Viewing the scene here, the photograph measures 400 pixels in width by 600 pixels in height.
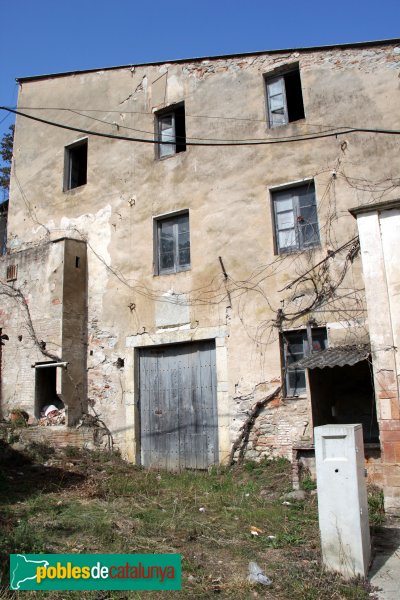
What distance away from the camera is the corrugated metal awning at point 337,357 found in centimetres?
768

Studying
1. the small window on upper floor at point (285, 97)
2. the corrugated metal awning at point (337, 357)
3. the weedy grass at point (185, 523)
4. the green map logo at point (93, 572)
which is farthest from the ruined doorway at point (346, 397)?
the small window on upper floor at point (285, 97)

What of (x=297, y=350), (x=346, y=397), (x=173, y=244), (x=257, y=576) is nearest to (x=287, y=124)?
(x=173, y=244)

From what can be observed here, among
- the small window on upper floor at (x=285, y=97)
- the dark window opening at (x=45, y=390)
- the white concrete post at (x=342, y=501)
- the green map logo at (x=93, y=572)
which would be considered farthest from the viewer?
the dark window opening at (x=45, y=390)

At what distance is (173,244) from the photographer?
37.9 ft

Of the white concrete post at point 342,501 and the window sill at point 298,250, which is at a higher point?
the window sill at point 298,250

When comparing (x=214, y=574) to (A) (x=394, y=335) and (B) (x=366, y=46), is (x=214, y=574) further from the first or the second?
(B) (x=366, y=46)

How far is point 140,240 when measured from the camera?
1186 cm

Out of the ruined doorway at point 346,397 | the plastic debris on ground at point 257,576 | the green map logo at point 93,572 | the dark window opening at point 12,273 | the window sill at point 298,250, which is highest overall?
the dark window opening at point 12,273

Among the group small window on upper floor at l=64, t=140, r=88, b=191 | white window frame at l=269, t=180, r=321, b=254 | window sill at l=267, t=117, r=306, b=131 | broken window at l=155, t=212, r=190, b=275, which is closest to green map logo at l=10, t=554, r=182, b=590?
white window frame at l=269, t=180, r=321, b=254

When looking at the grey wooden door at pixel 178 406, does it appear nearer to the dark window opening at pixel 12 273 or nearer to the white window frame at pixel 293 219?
the white window frame at pixel 293 219

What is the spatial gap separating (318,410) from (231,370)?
2.04 m

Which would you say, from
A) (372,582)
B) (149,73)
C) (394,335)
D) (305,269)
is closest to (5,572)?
(372,582)

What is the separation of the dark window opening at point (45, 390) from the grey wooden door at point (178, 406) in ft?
7.92

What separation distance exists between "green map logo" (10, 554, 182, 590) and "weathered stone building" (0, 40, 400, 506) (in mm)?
4177
